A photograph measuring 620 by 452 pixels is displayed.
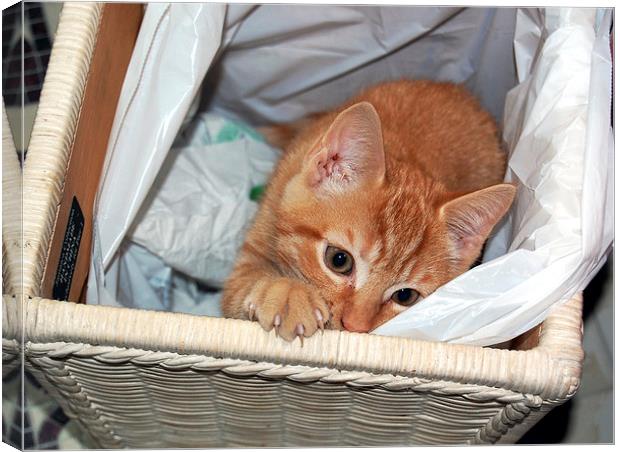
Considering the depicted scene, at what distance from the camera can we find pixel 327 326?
1.45 metres

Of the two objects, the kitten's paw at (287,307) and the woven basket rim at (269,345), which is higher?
the kitten's paw at (287,307)

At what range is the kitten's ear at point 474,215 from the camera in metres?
1.55

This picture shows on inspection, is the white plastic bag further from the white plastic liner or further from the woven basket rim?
the woven basket rim

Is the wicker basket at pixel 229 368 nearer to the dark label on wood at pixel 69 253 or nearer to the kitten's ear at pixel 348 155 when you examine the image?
the dark label on wood at pixel 69 253

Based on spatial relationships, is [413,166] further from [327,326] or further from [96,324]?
[96,324]

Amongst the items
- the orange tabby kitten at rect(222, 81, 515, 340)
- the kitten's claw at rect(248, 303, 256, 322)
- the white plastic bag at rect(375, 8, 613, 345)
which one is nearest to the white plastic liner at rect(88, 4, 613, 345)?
the white plastic bag at rect(375, 8, 613, 345)

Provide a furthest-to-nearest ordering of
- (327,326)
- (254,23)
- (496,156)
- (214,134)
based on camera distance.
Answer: (214,134), (254,23), (496,156), (327,326)

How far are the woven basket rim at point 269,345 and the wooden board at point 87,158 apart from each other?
167 millimetres

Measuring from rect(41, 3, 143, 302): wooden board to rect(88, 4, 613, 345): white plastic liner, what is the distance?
46mm

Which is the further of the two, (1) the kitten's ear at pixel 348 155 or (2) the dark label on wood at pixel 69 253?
(2) the dark label on wood at pixel 69 253

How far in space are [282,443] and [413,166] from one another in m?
0.70

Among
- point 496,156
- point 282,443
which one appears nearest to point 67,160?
point 282,443

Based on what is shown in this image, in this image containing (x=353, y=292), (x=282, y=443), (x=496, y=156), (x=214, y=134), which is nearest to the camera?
(x=353, y=292)

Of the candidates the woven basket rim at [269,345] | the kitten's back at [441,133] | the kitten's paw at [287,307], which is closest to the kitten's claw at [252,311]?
the kitten's paw at [287,307]
